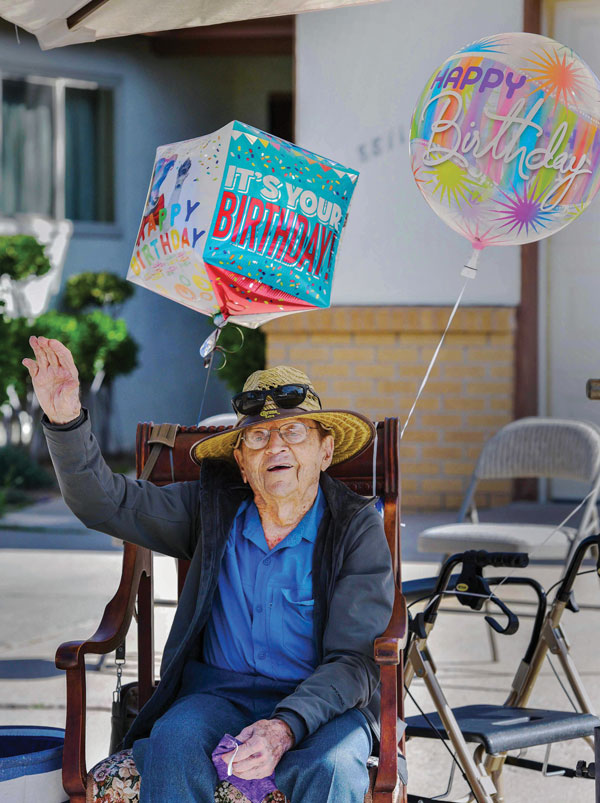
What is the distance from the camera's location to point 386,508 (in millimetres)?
3090

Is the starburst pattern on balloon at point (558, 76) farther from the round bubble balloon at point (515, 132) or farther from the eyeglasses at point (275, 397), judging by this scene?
the eyeglasses at point (275, 397)

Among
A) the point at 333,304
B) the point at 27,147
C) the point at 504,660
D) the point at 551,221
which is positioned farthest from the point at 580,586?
the point at 27,147

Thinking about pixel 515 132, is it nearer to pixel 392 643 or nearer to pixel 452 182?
pixel 452 182

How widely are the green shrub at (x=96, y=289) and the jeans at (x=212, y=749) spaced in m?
8.44

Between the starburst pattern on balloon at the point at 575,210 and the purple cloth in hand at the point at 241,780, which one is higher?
the starburst pattern on balloon at the point at 575,210

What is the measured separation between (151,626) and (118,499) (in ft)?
1.69

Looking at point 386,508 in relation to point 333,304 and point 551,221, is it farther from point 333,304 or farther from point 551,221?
point 333,304

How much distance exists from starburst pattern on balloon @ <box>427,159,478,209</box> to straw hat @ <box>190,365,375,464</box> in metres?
0.79

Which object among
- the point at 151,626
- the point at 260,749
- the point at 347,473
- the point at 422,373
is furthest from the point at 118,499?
the point at 422,373

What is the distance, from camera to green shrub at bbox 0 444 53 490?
396 inches

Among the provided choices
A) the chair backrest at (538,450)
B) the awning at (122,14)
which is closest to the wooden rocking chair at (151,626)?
the awning at (122,14)

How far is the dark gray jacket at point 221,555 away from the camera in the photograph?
2.69m

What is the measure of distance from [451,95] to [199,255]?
0.86 meters

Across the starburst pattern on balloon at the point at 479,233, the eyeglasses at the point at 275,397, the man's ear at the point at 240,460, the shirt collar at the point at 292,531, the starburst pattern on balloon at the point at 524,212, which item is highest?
the starburst pattern on balloon at the point at 524,212
